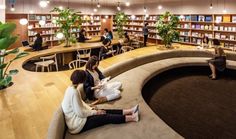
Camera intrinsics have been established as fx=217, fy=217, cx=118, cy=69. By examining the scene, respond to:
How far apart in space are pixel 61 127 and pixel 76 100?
362 millimetres

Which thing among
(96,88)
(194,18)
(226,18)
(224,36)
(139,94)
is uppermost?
(194,18)

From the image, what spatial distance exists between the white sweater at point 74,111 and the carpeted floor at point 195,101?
1918 mm

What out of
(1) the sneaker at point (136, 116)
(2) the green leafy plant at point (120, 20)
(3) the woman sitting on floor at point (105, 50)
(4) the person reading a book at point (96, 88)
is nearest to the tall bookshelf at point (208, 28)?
(2) the green leafy plant at point (120, 20)

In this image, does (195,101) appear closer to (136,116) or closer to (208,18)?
(136,116)

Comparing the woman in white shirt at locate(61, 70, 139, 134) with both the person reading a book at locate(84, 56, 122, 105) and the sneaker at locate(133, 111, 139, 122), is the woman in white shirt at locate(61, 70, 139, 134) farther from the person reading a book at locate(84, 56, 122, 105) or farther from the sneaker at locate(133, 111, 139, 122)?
the person reading a book at locate(84, 56, 122, 105)

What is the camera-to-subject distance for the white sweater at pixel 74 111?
269cm

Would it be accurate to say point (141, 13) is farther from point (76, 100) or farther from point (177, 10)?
point (76, 100)

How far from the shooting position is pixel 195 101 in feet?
17.0

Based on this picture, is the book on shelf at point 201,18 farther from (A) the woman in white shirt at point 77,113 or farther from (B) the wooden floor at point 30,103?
(A) the woman in white shirt at point 77,113

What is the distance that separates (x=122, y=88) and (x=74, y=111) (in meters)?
1.71

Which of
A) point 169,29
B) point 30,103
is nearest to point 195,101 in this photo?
point 30,103

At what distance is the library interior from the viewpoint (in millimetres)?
2746

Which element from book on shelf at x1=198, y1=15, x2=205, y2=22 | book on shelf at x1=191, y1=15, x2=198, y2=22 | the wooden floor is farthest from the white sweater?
book on shelf at x1=191, y1=15, x2=198, y2=22

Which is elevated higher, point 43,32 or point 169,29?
point 43,32
